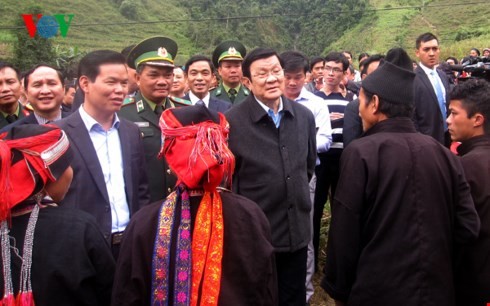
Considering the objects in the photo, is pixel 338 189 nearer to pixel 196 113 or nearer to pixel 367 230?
pixel 367 230

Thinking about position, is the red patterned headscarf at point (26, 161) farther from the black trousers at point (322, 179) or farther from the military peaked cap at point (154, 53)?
the black trousers at point (322, 179)

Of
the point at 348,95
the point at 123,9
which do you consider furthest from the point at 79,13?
the point at 348,95

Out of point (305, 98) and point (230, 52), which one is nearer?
point (305, 98)

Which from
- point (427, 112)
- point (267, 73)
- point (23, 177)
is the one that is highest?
point (267, 73)

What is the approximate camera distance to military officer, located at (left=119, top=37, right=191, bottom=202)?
121 inches

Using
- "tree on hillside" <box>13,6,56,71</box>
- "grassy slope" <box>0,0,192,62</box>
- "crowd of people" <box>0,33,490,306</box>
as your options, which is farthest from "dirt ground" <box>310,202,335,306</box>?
"grassy slope" <box>0,0,192,62</box>

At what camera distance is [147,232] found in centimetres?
172

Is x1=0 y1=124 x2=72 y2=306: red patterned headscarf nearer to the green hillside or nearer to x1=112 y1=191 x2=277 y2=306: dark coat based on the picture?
x1=112 y1=191 x2=277 y2=306: dark coat

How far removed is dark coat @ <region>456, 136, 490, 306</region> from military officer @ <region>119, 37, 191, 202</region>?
6.24ft

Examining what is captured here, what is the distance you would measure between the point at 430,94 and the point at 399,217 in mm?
2856

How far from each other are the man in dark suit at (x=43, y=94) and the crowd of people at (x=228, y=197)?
0.01 metres

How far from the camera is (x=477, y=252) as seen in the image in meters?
2.38

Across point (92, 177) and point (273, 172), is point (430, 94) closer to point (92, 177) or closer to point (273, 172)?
point (273, 172)

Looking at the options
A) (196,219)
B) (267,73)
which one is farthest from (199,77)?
(196,219)
